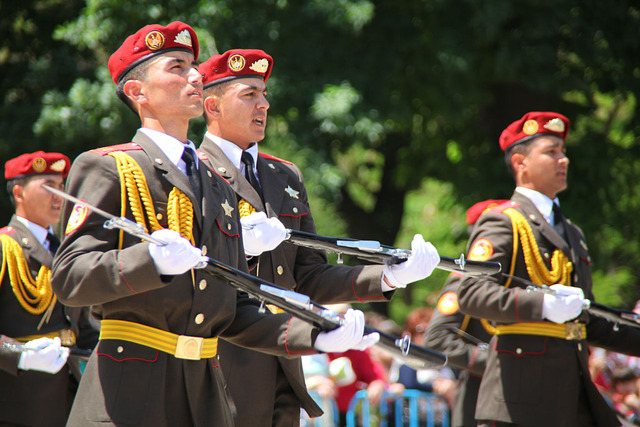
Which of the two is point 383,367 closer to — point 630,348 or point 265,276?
point 630,348

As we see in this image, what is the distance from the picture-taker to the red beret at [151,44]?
3.09 m

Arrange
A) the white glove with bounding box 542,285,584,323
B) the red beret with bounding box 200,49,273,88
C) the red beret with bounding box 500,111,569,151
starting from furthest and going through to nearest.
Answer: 1. the red beret with bounding box 500,111,569,151
2. the white glove with bounding box 542,285,584,323
3. the red beret with bounding box 200,49,273,88

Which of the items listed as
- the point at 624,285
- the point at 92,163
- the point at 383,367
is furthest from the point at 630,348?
the point at 624,285

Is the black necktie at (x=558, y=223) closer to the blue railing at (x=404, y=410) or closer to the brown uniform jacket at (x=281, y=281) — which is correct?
the brown uniform jacket at (x=281, y=281)

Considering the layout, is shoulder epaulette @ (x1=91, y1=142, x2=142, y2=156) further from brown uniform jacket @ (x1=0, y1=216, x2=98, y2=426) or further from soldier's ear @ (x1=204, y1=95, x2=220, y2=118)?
brown uniform jacket @ (x1=0, y1=216, x2=98, y2=426)

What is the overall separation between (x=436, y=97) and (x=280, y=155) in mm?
2388

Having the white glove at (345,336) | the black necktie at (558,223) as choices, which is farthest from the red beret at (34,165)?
the white glove at (345,336)

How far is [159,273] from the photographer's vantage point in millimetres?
2547

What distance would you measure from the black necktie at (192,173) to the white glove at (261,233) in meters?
0.53

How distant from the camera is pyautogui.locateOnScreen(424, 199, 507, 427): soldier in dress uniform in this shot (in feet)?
18.5

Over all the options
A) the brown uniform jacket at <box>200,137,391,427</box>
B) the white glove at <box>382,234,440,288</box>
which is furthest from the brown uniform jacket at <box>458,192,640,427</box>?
the white glove at <box>382,234,440,288</box>

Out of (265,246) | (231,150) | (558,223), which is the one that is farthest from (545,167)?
(265,246)

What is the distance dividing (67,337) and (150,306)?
256cm

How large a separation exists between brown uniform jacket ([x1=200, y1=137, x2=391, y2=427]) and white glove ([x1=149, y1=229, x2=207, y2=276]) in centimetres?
118
